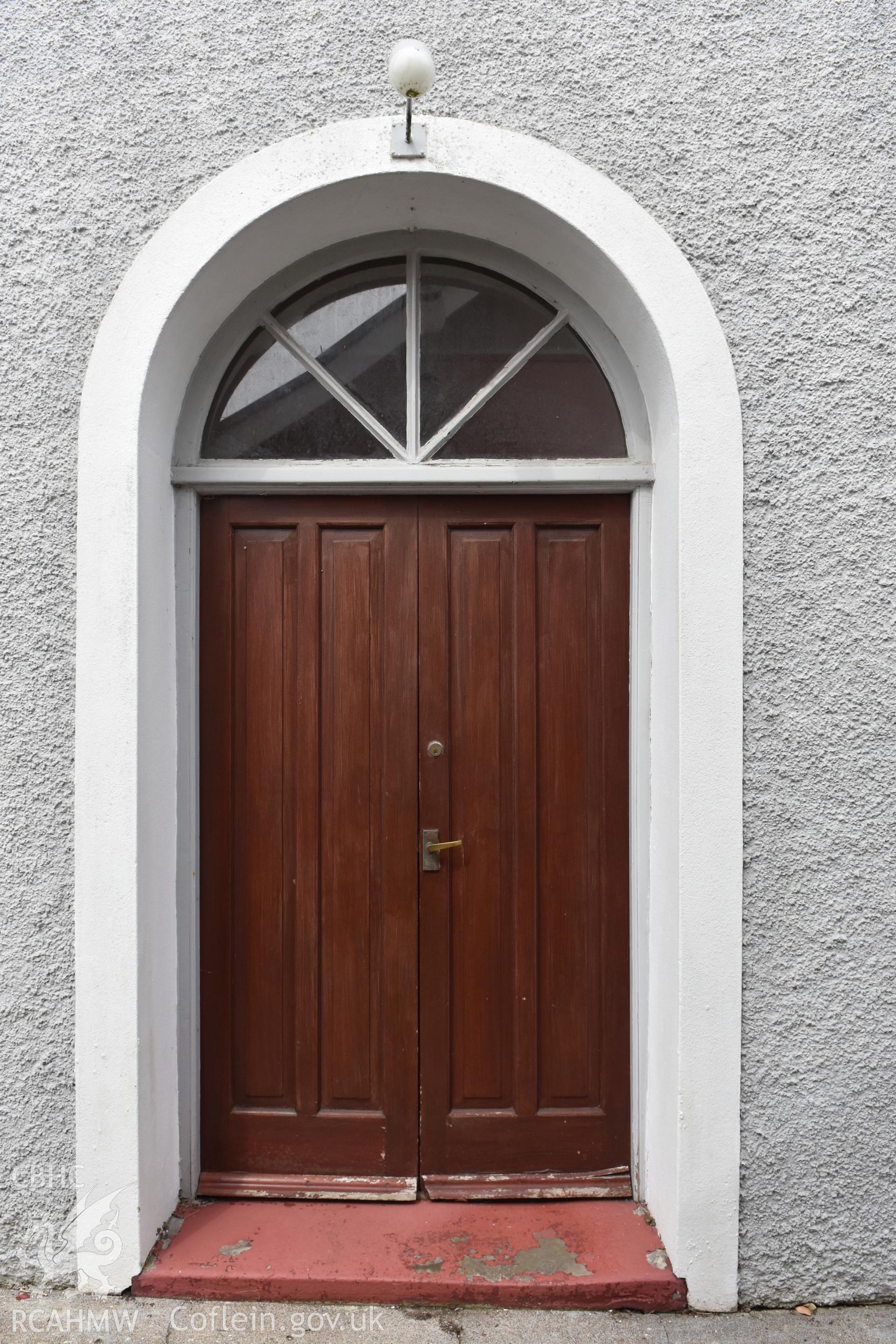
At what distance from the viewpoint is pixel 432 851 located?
285cm

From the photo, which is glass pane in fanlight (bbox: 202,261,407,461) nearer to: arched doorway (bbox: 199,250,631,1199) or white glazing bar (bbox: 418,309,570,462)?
arched doorway (bbox: 199,250,631,1199)

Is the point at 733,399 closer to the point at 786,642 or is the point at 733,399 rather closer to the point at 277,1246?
the point at 786,642

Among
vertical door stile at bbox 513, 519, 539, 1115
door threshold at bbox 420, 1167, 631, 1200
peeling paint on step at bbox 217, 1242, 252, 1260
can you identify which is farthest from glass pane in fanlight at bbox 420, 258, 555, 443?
peeling paint on step at bbox 217, 1242, 252, 1260

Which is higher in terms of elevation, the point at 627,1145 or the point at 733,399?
the point at 733,399

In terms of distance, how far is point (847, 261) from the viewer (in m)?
2.56

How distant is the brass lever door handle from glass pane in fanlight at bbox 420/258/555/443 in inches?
55.8

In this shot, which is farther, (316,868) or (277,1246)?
(316,868)

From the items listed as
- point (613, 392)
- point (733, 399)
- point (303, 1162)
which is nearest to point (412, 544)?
point (613, 392)

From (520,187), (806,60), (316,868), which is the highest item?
(806,60)

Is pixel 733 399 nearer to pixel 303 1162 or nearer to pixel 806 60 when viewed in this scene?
pixel 806 60

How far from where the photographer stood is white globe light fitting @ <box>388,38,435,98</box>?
7.27 feet

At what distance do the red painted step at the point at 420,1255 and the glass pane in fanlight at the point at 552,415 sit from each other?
2.65 m

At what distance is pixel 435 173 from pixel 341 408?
2.61ft

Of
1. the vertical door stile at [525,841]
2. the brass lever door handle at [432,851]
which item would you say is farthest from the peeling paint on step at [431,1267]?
the brass lever door handle at [432,851]
